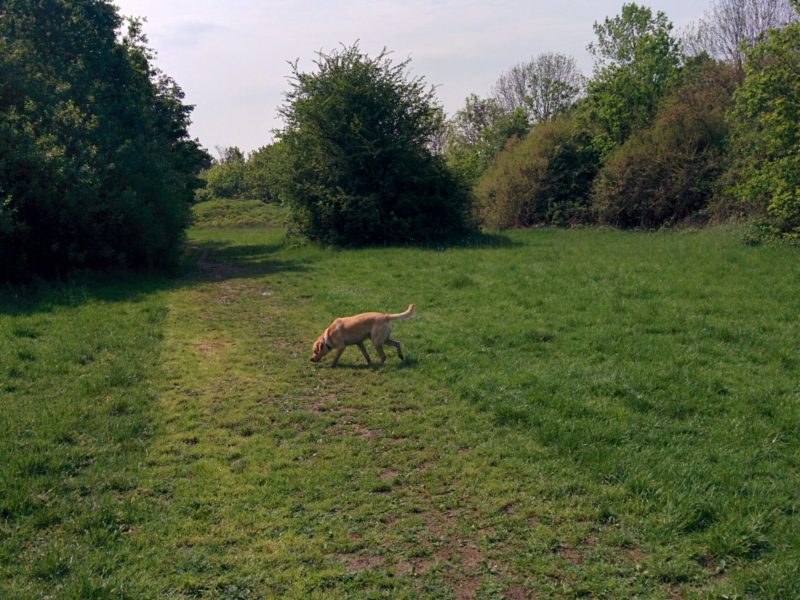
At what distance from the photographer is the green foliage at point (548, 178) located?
36.2 meters

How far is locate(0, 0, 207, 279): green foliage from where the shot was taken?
1620 centimetres

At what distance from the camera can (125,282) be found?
17719 millimetres

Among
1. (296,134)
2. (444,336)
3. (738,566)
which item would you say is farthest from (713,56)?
(738,566)

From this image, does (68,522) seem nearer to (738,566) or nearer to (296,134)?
(738,566)

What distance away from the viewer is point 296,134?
27.6 m

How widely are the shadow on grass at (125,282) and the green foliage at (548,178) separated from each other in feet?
54.3

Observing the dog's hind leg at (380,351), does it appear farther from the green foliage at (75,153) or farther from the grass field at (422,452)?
the green foliage at (75,153)

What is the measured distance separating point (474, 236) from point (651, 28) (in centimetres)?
2343

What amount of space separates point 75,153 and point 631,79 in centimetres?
3212

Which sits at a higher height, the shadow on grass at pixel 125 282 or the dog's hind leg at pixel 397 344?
the shadow on grass at pixel 125 282

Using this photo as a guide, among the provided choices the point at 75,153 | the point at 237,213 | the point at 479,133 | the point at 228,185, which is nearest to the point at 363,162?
the point at 75,153

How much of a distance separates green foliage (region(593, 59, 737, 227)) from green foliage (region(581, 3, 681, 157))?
4.13 meters

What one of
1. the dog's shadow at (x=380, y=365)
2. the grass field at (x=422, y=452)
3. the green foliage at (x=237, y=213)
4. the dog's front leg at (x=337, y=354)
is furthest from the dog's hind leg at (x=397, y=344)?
the green foliage at (x=237, y=213)

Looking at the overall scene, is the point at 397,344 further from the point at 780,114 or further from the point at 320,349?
the point at 780,114
